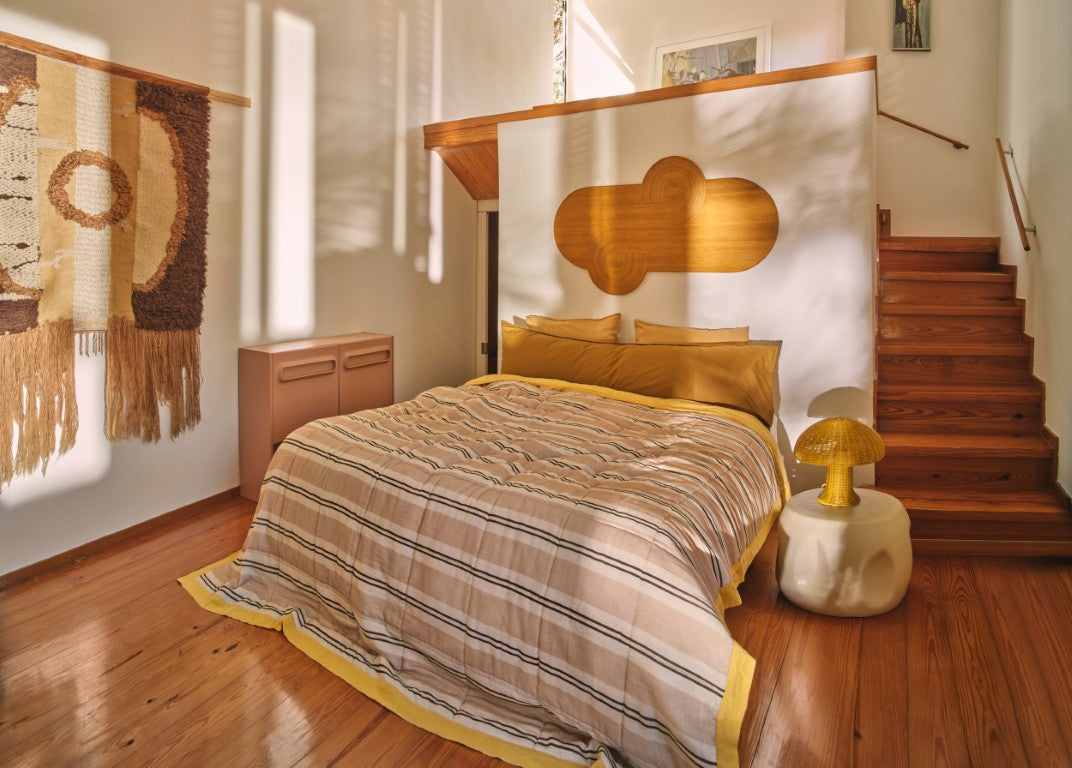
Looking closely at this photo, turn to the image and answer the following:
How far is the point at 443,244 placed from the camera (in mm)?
4926

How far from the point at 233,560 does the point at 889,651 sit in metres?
2.36

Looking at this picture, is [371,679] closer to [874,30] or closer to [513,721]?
[513,721]

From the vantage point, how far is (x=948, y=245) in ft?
14.5

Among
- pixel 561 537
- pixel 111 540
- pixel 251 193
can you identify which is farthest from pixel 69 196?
pixel 561 537

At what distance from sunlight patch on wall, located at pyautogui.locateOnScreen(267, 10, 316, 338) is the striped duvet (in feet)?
4.35

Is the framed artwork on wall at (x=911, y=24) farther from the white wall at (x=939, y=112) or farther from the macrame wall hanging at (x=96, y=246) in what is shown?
the macrame wall hanging at (x=96, y=246)

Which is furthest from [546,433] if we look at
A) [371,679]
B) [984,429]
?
[984,429]

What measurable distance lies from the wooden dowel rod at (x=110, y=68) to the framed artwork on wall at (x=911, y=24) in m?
4.67

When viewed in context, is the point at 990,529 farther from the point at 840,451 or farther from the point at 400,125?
the point at 400,125

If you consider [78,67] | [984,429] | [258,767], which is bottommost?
[258,767]

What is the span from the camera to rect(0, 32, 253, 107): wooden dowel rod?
94.1 inches

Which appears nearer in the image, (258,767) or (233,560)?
(258,767)

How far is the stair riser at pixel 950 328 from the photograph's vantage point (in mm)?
3637

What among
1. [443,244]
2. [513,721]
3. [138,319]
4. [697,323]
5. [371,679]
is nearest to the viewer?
[513,721]
